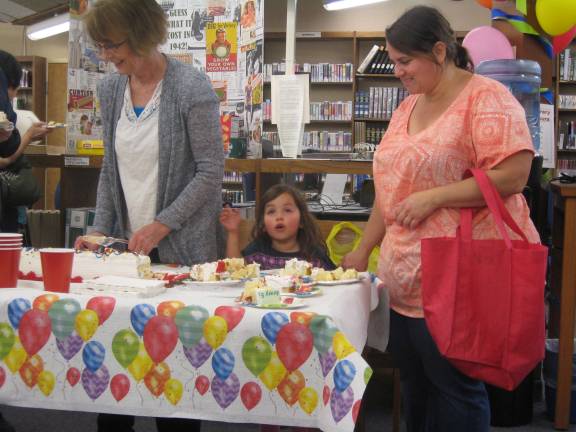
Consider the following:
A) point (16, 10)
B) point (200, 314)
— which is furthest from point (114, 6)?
point (16, 10)

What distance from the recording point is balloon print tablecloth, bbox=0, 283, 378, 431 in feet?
4.11

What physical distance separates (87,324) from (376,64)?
707 cm

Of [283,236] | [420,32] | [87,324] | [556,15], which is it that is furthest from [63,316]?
[556,15]

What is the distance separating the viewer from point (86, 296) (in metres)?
1.39

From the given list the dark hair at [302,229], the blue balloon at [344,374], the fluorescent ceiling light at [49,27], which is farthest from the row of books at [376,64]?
the blue balloon at [344,374]

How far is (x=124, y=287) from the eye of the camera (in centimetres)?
145

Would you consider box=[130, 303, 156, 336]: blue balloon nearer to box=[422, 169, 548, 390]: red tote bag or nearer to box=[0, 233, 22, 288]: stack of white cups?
box=[0, 233, 22, 288]: stack of white cups

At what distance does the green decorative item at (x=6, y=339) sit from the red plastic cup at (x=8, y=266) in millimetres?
123

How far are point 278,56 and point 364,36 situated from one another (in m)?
1.04

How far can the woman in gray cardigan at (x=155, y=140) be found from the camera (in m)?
1.89

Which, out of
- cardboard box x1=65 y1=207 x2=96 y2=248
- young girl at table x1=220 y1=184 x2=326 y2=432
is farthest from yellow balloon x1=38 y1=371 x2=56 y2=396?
cardboard box x1=65 y1=207 x2=96 y2=248

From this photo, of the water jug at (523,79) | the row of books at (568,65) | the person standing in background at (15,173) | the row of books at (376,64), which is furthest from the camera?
the row of books at (376,64)

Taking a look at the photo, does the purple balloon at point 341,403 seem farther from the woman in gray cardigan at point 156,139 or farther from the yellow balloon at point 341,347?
the woman in gray cardigan at point 156,139

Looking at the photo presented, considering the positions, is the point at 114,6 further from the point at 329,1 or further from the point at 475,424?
the point at 329,1
